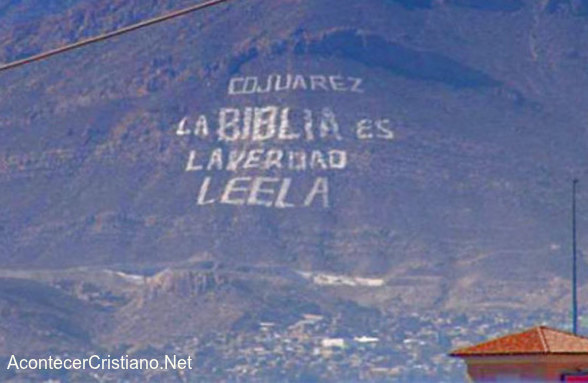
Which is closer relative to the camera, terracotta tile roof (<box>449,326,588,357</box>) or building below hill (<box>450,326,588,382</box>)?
building below hill (<box>450,326,588,382</box>)

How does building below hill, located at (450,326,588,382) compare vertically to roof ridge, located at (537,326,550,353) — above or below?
below

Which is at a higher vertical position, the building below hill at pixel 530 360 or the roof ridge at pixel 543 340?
the roof ridge at pixel 543 340

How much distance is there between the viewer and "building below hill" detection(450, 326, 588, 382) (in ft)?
174

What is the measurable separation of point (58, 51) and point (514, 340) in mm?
10131

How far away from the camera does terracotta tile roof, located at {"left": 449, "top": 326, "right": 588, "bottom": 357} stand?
53562 mm

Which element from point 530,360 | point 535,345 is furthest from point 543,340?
Answer: point 530,360

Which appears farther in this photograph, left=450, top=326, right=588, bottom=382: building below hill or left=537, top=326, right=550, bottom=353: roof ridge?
left=537, top=326, right=550, bottom=353: roof ridge

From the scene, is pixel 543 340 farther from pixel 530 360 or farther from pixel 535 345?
pixel 530 360

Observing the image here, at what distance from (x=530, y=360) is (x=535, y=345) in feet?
1.42

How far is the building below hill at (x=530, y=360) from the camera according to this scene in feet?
174

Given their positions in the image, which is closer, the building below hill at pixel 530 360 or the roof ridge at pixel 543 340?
the building below hill at pixel 530 360

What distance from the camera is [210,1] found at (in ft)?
162

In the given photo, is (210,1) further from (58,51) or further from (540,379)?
(540,379)

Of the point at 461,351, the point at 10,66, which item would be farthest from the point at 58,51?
the point at 461,351
